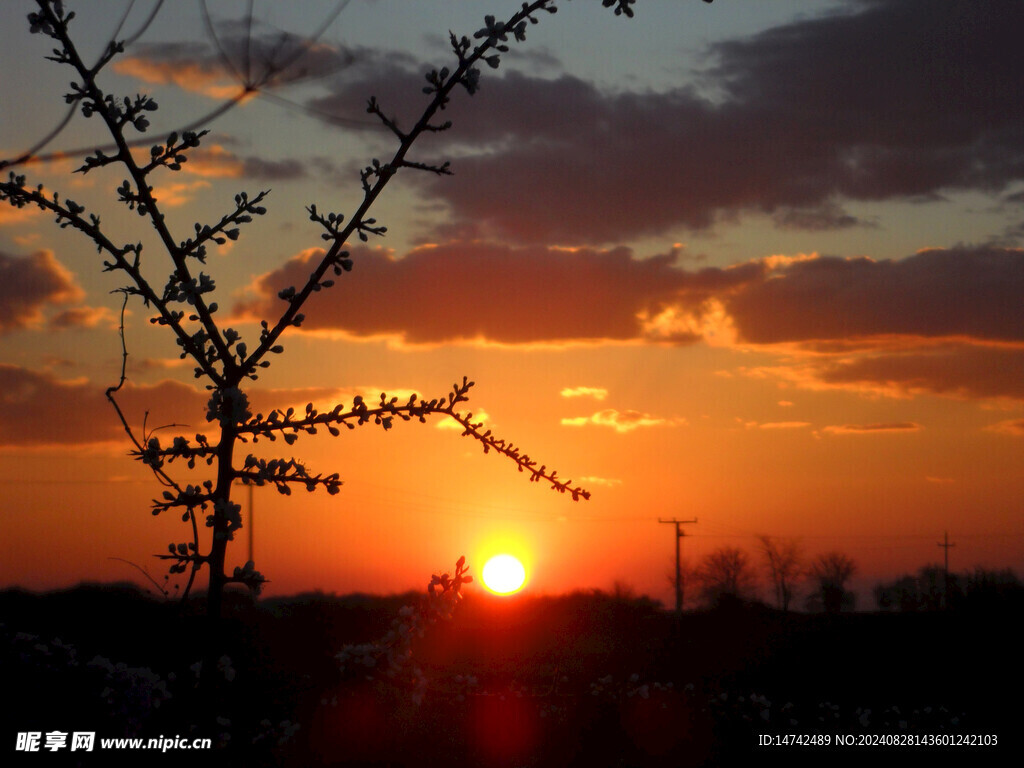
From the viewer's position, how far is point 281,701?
152 inches

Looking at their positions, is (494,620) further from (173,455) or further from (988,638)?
(173,455)

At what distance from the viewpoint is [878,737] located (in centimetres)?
1367

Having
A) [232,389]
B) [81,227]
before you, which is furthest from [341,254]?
[81,227]

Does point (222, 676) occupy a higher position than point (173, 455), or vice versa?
point (173, 455)

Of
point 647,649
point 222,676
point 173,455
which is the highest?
point 173,455

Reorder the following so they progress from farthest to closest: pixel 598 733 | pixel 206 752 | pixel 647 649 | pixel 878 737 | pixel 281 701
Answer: pixel 647 649
pixel 878 737
pixel 598 733
pixel 281 701
pixel 206 752

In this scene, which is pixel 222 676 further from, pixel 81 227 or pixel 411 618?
pixel 81 227

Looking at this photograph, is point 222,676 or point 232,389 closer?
point 232,389

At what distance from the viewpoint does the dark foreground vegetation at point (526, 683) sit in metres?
4.24

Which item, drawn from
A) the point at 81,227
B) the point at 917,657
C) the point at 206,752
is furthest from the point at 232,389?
the point at 917,657

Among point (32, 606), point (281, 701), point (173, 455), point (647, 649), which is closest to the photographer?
point (173, 455)

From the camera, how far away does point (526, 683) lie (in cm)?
2178

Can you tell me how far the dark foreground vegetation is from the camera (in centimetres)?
424

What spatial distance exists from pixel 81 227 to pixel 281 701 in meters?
2.17
